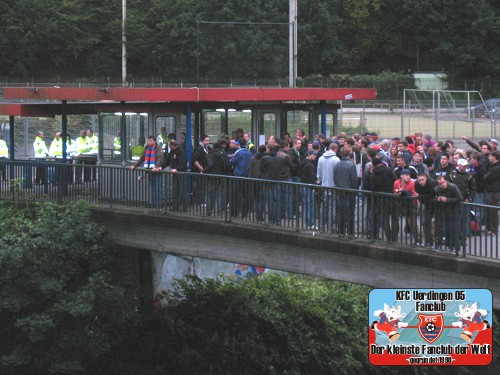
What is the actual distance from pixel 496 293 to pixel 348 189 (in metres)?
3.15

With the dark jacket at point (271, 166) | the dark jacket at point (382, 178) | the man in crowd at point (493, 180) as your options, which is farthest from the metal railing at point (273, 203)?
the man in crowd at point (493, 180)

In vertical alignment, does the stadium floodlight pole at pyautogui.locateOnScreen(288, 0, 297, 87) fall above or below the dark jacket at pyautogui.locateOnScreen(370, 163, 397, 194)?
above

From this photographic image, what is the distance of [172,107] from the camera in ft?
72.8

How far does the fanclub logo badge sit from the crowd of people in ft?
3.48

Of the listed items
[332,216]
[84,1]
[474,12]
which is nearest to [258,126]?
[332,216]

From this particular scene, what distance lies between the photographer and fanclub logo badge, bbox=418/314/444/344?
1581 centimetres

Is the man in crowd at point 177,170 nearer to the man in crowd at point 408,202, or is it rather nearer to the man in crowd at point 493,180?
the man in crowd at point 408,202

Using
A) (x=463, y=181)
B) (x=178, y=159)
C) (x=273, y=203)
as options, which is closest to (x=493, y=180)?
(x=463, y=181)

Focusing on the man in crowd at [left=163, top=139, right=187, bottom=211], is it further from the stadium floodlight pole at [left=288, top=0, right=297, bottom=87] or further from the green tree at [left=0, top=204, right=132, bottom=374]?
the stadium floodlight pole at [left=288, top=0, right=297, bottom=87]

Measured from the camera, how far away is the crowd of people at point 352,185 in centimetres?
1616

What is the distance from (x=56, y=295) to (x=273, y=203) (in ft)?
15.9

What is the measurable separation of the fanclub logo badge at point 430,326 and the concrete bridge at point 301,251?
55cm

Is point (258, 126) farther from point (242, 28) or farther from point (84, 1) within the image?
point (84, 1)

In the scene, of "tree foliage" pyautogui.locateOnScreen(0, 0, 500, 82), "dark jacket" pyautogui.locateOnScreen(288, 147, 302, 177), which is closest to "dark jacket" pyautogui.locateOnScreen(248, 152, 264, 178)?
"dark jacket" pyautogui.locateOnScreen(288, 147, 302, 177)
